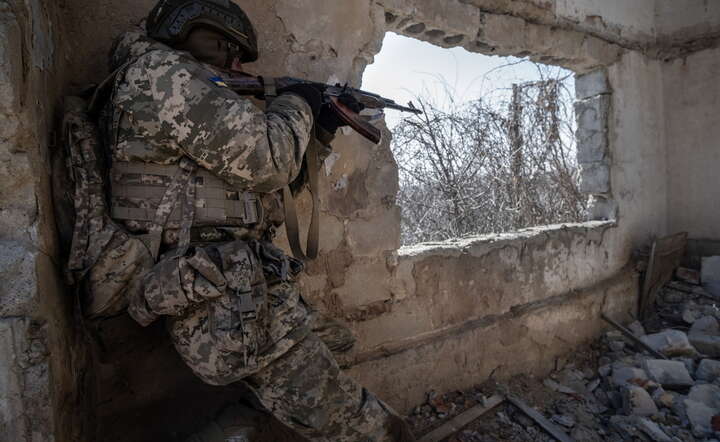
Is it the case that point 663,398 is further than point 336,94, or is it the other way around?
point 663,398

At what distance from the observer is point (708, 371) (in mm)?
2805

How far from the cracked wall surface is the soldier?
189 millimetres

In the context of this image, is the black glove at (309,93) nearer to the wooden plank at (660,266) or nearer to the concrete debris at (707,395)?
the concrete debris at (707,395)

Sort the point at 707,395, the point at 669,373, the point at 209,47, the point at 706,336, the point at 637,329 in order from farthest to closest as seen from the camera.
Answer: the point at 637,329, the point at 706,336, the point at 669,373, the point at 707,395, the point at 209,47

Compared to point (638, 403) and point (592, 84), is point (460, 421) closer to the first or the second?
point (638, 403)

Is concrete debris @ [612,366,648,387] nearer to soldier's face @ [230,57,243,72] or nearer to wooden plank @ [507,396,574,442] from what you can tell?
wooden plank @ [507,396,574,442]

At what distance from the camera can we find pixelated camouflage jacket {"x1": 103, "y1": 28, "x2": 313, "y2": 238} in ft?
3.72

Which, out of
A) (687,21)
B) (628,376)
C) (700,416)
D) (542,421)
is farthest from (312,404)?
(687,21)

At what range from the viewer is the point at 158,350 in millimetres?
1575

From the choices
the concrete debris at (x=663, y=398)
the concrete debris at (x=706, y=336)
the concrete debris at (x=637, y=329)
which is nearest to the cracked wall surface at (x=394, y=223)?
the concrete debris at (x=637, y=329)

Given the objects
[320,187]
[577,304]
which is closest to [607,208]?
[577,304]

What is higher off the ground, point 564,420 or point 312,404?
point 312,404

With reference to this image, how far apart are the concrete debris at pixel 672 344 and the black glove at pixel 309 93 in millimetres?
3170

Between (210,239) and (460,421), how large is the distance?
162 cm
